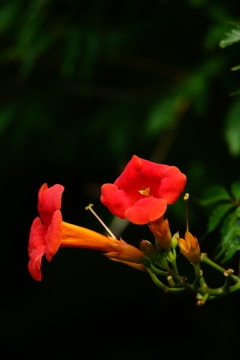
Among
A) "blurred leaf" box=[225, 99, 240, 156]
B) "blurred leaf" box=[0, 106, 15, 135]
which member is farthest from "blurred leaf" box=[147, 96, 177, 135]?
"blurred leaf" box=[0, 106, 15, 135]

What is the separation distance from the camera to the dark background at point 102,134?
4297mm

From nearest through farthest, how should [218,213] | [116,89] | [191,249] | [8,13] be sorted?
[191,249] → [218,213] → [8,13] → [116,89]

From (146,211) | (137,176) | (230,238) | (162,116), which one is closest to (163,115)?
(162,116)

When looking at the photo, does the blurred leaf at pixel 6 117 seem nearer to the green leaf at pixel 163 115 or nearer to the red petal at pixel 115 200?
the green leaf at pixel 163 115

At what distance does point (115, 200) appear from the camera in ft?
5.92

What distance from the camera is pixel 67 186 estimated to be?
5.75 meters

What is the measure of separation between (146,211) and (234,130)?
81.5 inches

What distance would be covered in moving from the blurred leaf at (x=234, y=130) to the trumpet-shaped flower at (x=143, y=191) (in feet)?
5.47

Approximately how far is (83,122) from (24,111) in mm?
640

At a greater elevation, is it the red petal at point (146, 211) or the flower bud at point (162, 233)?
the red petal at point (146, 211)

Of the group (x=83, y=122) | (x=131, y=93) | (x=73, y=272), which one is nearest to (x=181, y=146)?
(x=131, y=93)

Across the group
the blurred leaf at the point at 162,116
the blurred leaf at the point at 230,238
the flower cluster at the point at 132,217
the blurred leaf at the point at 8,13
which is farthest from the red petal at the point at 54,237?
the blurred leaf at the point at 8,13

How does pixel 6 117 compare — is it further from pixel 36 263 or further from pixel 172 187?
pixel 172 187

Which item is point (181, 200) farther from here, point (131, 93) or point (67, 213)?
point (67, 213)
